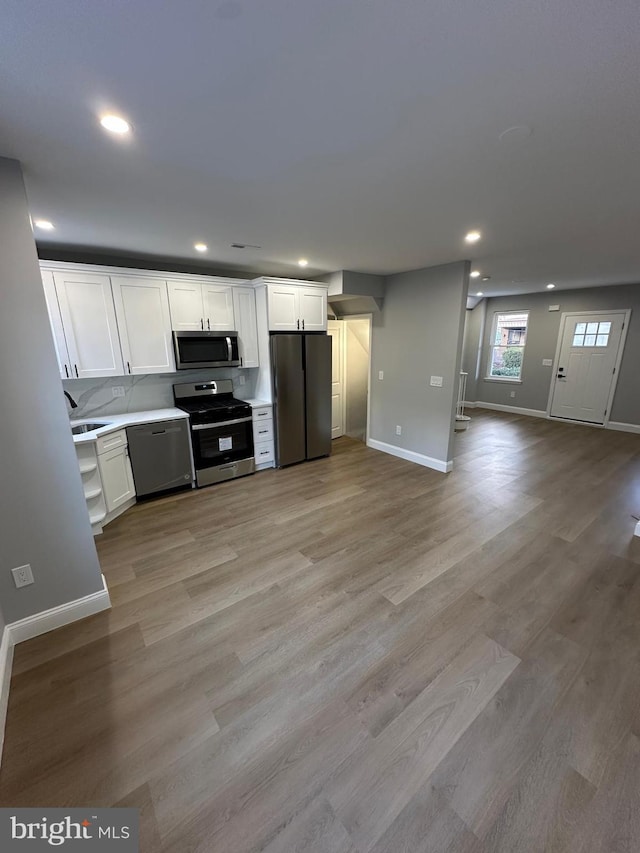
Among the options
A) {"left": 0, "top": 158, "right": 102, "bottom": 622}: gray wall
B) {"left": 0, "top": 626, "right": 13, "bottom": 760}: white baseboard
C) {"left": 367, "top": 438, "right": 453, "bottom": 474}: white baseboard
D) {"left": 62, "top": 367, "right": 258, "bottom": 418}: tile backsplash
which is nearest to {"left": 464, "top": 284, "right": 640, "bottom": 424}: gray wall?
{"left": 367, "top": 438, "right": 453, "bottom": 474}: white baseboard

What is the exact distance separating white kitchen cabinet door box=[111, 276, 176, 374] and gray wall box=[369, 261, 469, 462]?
113 inches

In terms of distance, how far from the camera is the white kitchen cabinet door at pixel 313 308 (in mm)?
4383

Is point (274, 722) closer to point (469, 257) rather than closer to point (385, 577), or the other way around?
point (385, 577)

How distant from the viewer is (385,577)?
2.47 m

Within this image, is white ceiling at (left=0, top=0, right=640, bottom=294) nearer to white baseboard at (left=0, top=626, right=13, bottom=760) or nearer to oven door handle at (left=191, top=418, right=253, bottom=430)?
oven door handle at (left=191, top=418, right=253, bottom=430)

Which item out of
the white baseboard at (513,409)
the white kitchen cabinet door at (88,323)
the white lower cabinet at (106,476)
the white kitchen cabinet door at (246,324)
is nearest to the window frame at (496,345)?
the white baseboard at (513,409)

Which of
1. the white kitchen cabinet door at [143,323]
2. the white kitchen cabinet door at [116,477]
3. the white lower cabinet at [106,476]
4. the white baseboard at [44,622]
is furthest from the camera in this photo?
the white kitchen cabinet door at [143,323]

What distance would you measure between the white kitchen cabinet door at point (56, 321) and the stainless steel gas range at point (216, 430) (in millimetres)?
1098

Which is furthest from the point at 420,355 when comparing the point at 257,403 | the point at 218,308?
the point at 218,308

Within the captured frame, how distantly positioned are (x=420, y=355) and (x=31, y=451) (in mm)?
4055

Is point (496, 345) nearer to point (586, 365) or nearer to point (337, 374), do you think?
point (586, 365)

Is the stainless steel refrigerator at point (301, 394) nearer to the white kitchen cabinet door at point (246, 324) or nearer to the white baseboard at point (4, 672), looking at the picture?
Result: the white kitchen cabinet door at point (246, 324)

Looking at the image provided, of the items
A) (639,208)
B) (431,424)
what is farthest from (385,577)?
(639,208)

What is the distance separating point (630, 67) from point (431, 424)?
3.60m
